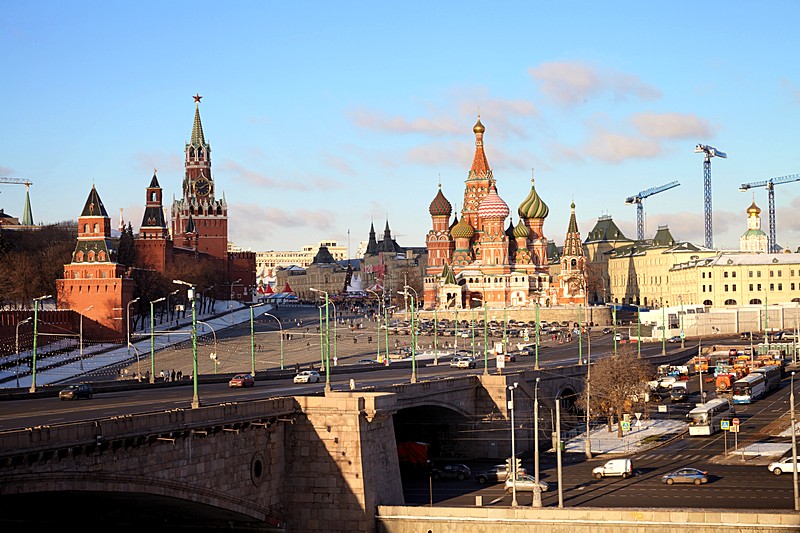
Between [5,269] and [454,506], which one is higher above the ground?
[5,269]

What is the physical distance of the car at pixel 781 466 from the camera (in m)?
60.5

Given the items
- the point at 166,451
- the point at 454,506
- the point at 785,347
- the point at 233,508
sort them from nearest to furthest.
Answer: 1. the point at 166,451
2. the point at 233,508
3. the point at 454,506
4. the point at 785,347

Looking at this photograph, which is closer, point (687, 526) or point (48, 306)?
point (687, 526)

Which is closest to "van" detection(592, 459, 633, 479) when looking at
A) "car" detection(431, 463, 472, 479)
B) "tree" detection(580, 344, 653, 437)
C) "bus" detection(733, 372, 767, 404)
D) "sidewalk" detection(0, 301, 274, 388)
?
"car" detection(431, 463, 472, 479)

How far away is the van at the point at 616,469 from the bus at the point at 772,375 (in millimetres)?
36512

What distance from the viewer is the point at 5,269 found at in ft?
436

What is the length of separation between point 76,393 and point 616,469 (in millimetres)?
24500

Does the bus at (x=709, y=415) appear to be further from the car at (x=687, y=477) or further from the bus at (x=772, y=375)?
the car at (x=687, y=477)

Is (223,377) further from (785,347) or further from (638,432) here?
(785,347)

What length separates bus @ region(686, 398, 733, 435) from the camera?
7419cm

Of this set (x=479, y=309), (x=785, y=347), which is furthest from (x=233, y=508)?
(x=479, y=309)

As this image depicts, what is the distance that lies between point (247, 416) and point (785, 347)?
8953 centimetres

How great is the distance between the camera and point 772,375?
99375 mm

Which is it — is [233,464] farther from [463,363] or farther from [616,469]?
[463,363]
